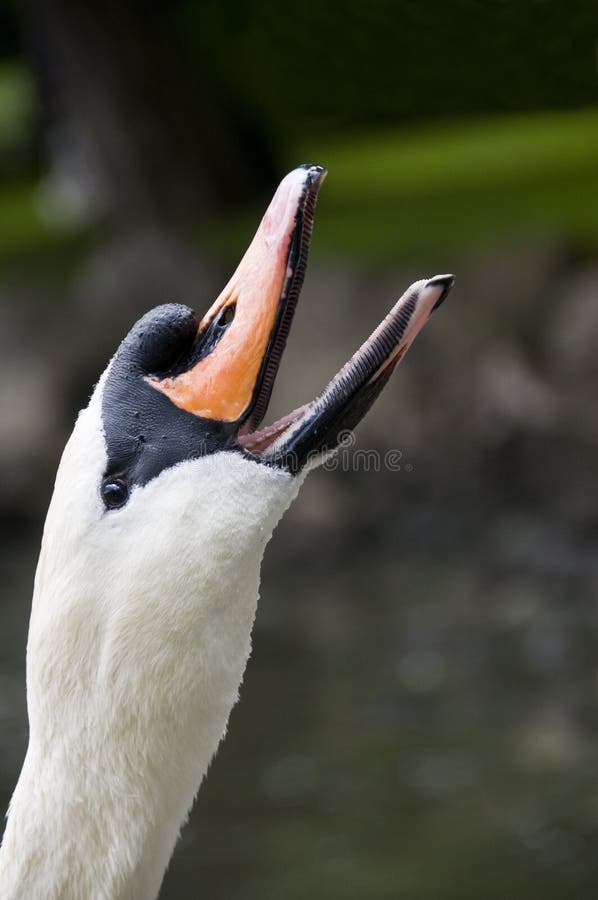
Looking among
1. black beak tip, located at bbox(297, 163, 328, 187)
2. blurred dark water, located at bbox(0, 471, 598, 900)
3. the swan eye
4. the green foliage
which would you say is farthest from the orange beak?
blurred dark water, located at bbox(0, 471, 598, 900)

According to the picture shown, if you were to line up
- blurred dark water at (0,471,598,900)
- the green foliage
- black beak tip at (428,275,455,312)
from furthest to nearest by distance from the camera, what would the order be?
blurred dark water at (0,471,598,900), the green foliage, black beak tip at (428,275,455,312)

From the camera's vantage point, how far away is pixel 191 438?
134 cm

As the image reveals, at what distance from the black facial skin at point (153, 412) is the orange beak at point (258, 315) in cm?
2

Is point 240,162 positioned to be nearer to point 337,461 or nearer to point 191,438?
point 337,461

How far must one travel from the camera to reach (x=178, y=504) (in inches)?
51.9

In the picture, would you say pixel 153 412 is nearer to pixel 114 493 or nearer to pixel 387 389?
pixel 114 493

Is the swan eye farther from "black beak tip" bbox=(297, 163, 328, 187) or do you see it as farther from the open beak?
"black beak tip" bbox=(297, 163, 328, 187)

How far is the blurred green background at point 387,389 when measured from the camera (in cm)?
332

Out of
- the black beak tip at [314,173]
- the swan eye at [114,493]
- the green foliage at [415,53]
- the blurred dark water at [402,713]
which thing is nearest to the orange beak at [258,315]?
the black beak tip at [314,173]

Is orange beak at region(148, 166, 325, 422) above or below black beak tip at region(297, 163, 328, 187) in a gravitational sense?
below

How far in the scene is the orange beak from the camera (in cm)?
131

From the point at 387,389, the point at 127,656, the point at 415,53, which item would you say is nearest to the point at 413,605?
the point at 387,389

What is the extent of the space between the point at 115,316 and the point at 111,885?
454 cm

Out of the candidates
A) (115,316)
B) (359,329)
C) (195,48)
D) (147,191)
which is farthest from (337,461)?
(195,48)
